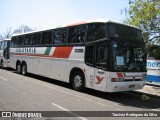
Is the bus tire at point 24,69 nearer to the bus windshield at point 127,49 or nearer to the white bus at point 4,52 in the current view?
the white bus at point 4,52

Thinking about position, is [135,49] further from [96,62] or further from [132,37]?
[96,62]

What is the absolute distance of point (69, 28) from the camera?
45.6ft

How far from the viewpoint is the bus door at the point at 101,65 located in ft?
36.4

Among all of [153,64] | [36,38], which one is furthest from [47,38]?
[153,64]

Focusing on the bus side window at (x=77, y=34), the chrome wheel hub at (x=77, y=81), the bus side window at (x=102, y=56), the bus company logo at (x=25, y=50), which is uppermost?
the bus side window at (x=77, y=34)

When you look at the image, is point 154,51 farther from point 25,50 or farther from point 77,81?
point 25,50

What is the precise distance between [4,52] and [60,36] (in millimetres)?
12663

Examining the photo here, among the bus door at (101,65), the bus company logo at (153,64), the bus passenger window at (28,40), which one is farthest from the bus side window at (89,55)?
the bus passenger window at (28,40)

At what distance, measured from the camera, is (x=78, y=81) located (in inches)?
513

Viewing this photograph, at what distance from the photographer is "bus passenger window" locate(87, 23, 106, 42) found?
1140 cm

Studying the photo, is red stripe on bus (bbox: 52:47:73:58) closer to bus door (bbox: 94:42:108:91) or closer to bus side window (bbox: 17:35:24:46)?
bus door (bbox: 94:42:108:91)

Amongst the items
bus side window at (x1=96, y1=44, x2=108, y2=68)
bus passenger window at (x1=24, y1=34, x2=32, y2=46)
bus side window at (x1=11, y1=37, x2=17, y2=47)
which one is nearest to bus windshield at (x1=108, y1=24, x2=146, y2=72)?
bus side window at (x1=96, y1=44, x2=108, y2=68)

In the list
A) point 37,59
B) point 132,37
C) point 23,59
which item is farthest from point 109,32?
point 23,59

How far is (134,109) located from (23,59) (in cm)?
1249
